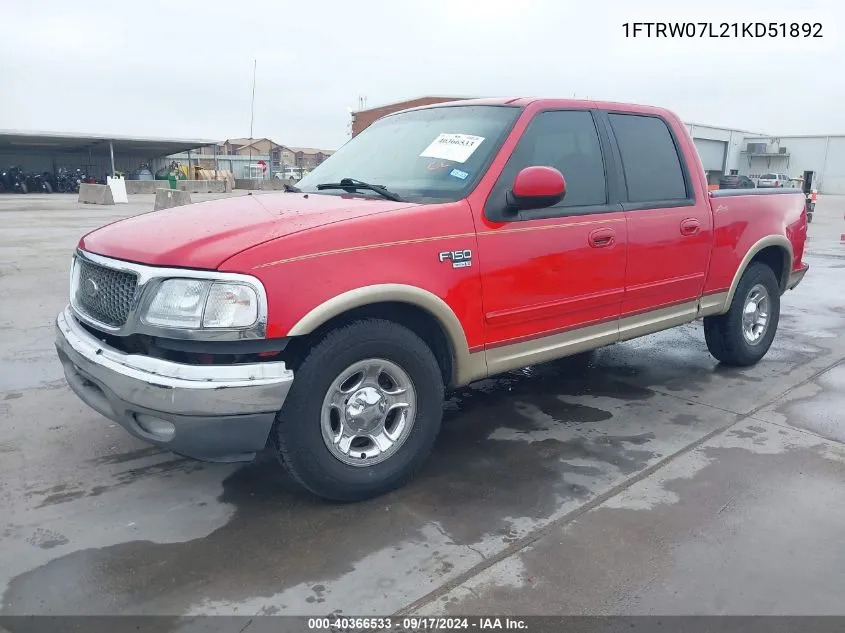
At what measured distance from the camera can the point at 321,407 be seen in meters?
2.87

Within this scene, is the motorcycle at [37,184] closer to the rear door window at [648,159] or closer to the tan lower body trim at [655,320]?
the rear door window at [648,159]

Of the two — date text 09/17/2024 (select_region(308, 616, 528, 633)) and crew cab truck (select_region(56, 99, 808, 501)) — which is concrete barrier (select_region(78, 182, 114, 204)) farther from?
date text 09/17/2024 (select_region(308, 616, 528, 633))

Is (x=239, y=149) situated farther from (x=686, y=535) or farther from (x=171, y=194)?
(x=686, y=535)

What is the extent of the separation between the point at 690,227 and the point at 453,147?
178 cm

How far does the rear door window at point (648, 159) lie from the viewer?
164 inches

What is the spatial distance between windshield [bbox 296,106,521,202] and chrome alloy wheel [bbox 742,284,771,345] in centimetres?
275

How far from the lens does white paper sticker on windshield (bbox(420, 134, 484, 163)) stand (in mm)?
3566

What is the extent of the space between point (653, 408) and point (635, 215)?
1.29m

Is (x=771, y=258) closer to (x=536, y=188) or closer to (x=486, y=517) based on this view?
(x=536, y=188)

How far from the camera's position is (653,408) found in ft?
14.5

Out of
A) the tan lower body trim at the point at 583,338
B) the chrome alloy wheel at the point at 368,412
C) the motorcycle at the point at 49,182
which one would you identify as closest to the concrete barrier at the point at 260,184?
the motorcycle at the point at 49,182

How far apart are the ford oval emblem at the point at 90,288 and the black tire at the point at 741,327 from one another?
13.9 feet

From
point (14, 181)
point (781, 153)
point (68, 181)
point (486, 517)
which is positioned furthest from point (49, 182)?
point (781, 153)

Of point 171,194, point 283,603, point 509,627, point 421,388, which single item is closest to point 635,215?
point 421,388
